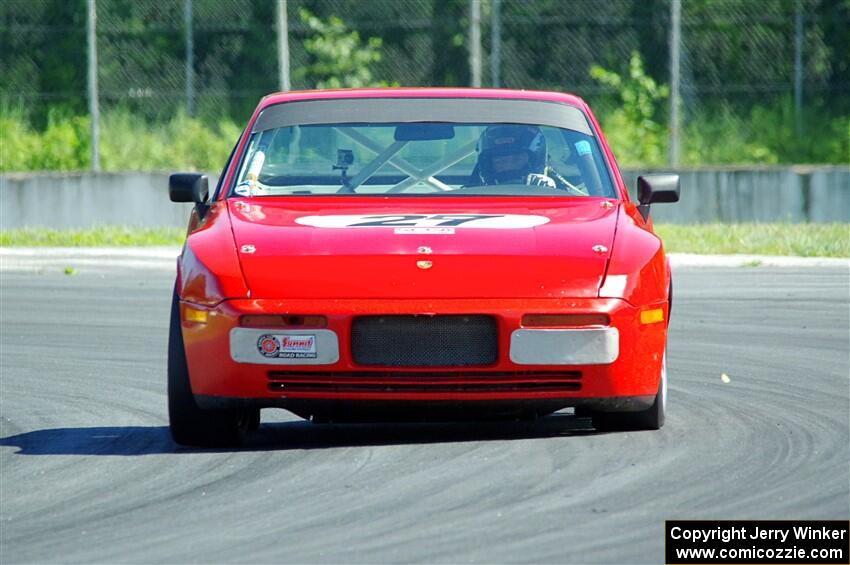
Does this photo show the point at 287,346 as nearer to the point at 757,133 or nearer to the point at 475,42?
the point at 475,42

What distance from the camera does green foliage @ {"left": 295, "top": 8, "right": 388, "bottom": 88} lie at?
2372 centimetres

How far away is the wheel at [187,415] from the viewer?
23.1 ft

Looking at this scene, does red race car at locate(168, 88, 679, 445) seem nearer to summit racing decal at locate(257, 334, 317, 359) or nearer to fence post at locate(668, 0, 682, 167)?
summit racing decal at locate(257, 334, 317, 359)

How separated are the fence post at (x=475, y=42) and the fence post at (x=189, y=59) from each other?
3778 mm

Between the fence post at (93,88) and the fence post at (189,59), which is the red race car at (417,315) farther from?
the fence post at (189,59)

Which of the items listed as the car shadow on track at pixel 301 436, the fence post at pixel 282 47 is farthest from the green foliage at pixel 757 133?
the car shadow on track at pixel 301 436

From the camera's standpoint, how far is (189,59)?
23.1m

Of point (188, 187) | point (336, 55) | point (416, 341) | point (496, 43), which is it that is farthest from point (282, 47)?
point (416, 341)

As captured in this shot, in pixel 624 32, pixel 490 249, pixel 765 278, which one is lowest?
pixel 765 278

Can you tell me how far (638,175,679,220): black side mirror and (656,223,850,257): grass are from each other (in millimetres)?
8748

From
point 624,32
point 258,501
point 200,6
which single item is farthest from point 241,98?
point 258,501

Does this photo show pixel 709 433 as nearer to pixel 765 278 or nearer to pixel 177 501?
pixel 177 501

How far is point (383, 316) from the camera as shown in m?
6.73

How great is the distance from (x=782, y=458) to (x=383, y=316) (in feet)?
5.23
